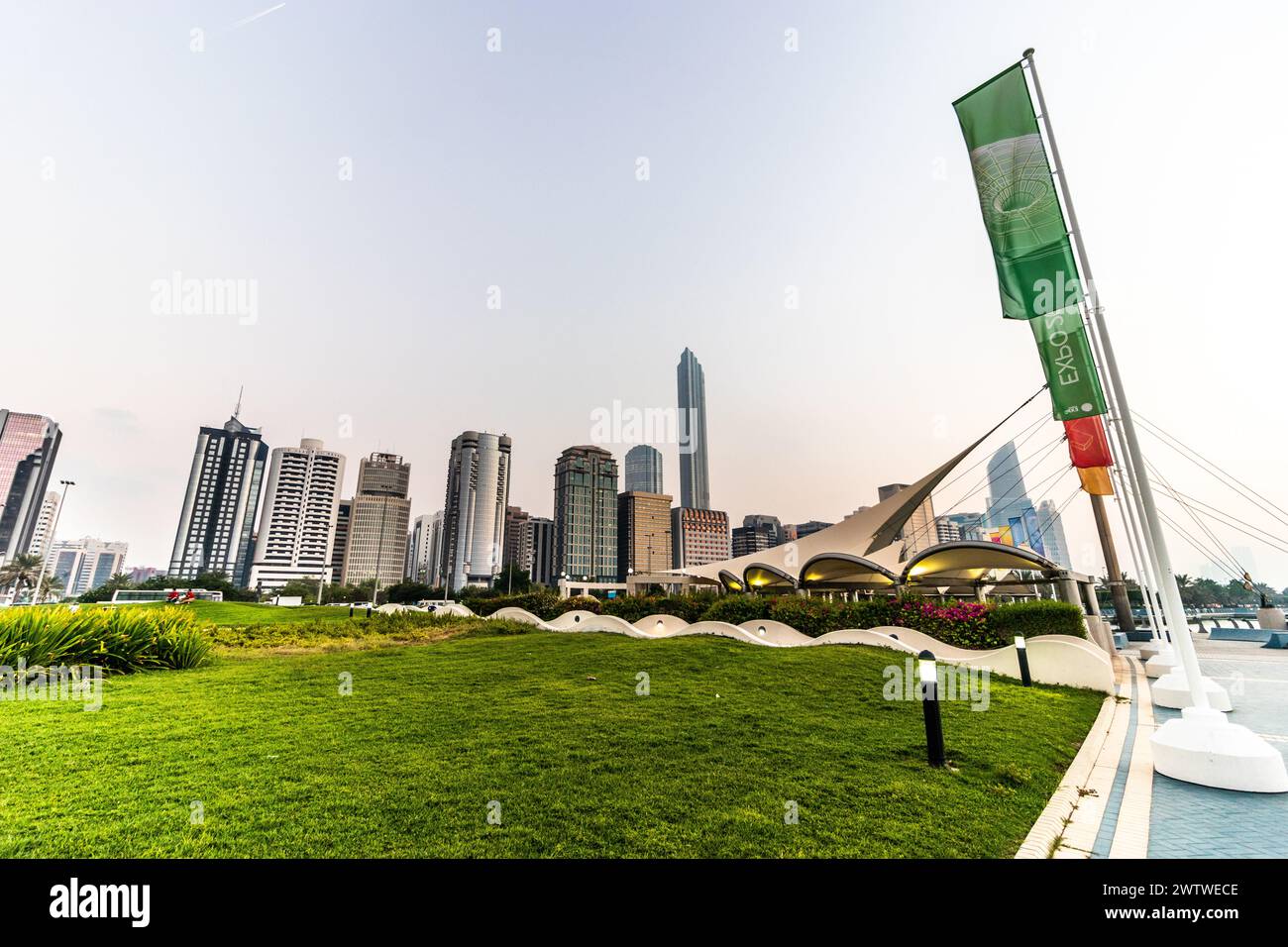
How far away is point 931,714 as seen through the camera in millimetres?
4828

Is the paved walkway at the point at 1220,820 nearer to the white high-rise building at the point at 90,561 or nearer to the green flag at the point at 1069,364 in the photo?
the green flag at the point at 1069,364

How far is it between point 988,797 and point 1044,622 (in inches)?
374

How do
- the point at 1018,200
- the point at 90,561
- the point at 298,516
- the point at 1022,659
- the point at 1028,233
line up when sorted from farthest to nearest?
1. the point at 90,561
2. the point at 298,516
3. the point at 1022,659
4. the point at 1018,200
5. the point at 1028,233

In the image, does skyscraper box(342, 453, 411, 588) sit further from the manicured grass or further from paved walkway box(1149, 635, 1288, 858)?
paved walkway box(1149, 635, 1288, 858)

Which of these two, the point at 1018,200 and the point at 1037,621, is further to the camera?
the point at 1037,621

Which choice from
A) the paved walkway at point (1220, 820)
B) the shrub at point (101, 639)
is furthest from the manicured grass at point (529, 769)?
the shrub at point (101, 639)

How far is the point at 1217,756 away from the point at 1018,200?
21.7 ft

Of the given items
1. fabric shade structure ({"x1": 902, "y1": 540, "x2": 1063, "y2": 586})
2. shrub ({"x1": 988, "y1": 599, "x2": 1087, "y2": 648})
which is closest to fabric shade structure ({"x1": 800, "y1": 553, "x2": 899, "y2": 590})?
fabric shade structure ({"x1": 902, "y1": 540, "x2": 1063, "y2": 586})

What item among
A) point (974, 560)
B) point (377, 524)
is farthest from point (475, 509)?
point (974, 560)

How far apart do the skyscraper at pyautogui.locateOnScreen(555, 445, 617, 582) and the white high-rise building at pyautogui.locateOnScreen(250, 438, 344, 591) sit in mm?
54070

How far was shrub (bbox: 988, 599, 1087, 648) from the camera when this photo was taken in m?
11.1

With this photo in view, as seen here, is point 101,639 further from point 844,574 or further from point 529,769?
point 844,574
